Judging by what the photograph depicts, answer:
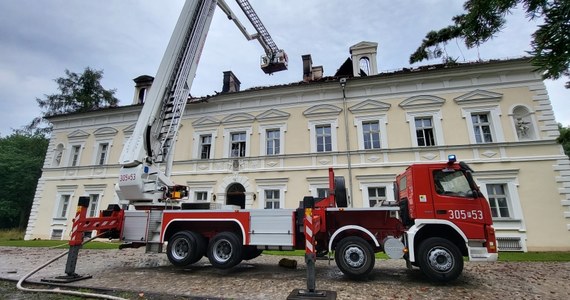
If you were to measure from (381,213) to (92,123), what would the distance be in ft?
68.6

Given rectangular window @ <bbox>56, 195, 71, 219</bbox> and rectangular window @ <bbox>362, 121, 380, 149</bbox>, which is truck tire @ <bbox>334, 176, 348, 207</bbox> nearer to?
rectangular window @ <bbox>362, 121, 380, 149</bbox>

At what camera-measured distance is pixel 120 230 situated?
25.5 ft

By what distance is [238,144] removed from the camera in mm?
16891

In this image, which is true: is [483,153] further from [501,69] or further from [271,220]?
[271,220]

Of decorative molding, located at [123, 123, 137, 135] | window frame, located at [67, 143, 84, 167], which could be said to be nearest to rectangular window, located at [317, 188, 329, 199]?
decorative molding, located at [123, 123, 137, 135]

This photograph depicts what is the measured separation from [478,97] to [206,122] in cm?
1495

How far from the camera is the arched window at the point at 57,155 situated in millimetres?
19933

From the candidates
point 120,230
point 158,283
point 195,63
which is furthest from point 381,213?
point 195,63

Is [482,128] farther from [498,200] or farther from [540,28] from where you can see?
[540,28]

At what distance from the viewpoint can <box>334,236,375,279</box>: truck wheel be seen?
20.2 feet

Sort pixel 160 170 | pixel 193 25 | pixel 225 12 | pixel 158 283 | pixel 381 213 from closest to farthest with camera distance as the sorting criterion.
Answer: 1. pixel 158 283
2. pixel 381 213
3. pixel 160 170
4. pixel 193 25
5. pixel 225 12

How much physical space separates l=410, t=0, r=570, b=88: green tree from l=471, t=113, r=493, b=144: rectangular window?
1369 cm

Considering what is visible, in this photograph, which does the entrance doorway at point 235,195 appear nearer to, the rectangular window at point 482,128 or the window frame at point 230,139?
the window frame at point 230,139

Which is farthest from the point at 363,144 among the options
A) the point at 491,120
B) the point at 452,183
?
the point at 452,183
